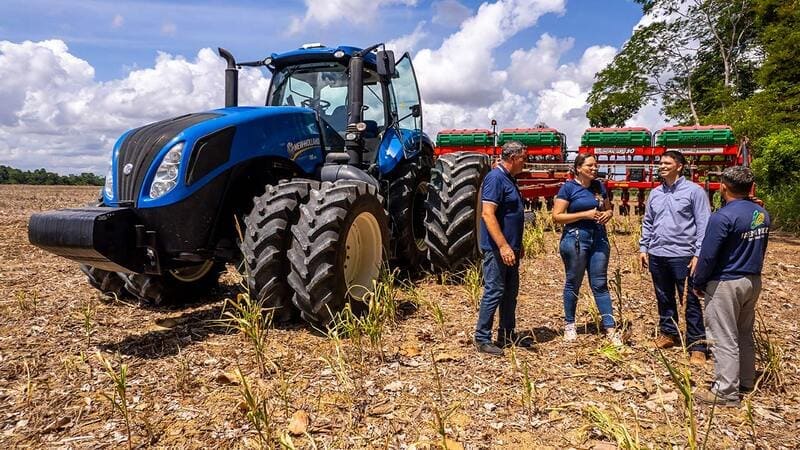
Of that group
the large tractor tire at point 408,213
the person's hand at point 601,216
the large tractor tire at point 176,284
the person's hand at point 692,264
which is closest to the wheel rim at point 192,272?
the large tractor tire at point 176,284

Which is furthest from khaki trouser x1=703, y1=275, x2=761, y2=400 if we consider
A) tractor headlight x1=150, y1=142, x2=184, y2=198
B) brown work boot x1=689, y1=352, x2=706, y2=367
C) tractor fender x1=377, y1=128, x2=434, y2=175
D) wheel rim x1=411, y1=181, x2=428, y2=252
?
tractor headlight x1=150, y1=142, x2=184, y2=198

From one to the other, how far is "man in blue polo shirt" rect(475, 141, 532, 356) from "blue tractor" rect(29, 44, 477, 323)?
3.38ft

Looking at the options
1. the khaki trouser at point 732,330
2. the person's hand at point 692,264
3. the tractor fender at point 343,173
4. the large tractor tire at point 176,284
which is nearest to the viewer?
the khaki trouser at point 732,330

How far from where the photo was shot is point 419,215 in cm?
629

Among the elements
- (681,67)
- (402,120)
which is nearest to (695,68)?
(681,67)

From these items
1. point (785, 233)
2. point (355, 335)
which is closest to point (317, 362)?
point (355, 335)

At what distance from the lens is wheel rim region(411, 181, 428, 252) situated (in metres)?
6.20

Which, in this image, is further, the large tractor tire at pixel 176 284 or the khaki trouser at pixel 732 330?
the large tractor tire at pixel 176 284

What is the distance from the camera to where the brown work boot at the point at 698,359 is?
12.3 feet

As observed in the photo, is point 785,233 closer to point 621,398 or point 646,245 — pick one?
point 646,245

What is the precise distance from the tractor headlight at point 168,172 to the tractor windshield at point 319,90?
6.60 feet

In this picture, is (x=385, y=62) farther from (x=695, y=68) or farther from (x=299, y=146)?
(x=695, y=68)

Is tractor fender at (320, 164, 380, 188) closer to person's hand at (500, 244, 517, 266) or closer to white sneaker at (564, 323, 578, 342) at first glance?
person's hand at (500, 244, 517, 266)

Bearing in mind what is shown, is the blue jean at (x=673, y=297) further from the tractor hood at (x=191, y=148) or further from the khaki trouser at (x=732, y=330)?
the tractor hood at (x=191, y=148)
